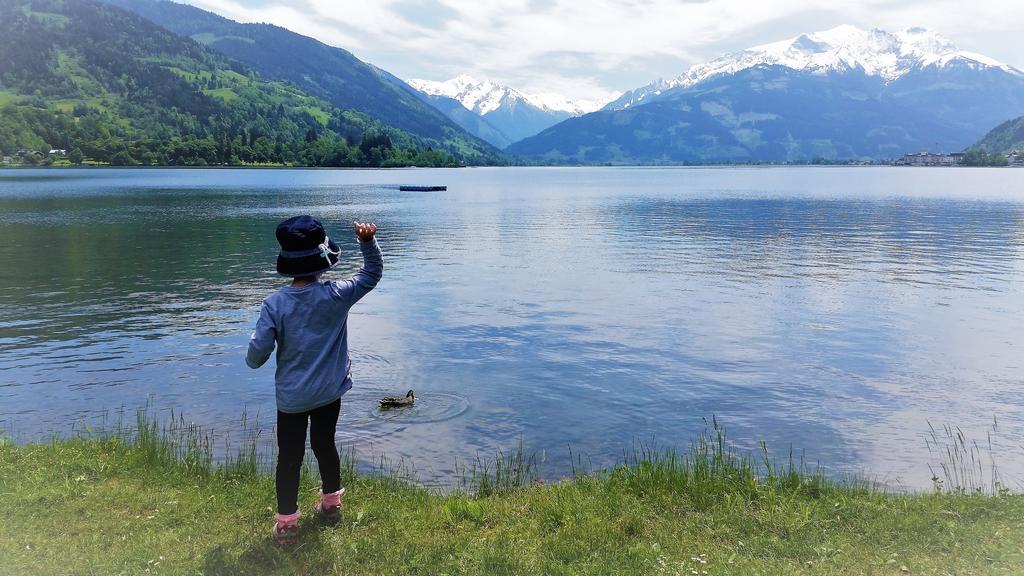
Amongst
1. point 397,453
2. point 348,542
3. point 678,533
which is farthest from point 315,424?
point 397,453

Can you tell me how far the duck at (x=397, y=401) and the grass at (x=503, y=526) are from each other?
19.7ft

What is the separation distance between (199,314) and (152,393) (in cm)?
1175

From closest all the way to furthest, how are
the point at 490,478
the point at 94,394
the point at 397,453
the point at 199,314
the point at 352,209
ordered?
the point at 490,478, the point at 397,453, the point at 94,394, the point at 199,314, the point at 352,209

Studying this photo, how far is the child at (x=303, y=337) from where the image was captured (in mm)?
9109

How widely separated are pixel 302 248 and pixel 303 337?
1.18m

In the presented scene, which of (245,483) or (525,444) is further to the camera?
(525,444)

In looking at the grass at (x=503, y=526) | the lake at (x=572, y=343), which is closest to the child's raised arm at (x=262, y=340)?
the grass at (x=503, y=526)

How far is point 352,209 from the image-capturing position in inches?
3789

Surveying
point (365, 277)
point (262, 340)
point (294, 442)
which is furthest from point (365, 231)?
Result: point (294, 442)

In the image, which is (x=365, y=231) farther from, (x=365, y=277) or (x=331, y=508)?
(x=331, y=508)

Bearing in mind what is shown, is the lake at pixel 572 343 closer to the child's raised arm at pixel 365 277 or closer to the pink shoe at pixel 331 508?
the pink shoe at pixel 331 508

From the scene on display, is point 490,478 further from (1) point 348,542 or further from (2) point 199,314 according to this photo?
(2) point 199,314

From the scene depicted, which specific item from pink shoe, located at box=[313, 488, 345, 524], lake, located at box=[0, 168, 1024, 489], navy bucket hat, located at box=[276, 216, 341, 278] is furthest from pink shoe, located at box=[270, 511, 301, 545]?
lake, located at box=[0, 168, 1024, 489]

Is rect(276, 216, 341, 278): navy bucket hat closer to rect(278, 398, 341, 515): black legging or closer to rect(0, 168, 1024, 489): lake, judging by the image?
rect(278, 398, 341, 515): black legging
